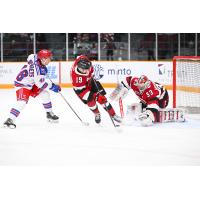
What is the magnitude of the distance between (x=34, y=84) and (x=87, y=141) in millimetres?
479

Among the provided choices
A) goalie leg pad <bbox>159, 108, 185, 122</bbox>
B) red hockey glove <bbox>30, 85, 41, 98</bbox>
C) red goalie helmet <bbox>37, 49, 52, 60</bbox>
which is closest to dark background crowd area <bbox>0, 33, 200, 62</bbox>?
red goalie helmet <bbox>37, 49, 52, 60</bbox>

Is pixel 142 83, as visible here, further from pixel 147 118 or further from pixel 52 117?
pixel 52 117

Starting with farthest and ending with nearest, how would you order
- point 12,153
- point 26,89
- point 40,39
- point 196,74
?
point 196,74
point 26,89
point 40,39
point 12,153

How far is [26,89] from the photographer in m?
3.22

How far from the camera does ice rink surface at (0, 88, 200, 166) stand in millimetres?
2670

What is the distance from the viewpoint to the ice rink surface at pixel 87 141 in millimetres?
2670

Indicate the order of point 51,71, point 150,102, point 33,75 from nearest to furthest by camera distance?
point 33,75 < point 150,102 < point 51,71

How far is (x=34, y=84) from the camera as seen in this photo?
3.21 meters

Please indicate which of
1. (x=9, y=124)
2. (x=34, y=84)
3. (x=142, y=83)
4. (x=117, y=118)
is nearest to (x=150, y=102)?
(x=142, y=83)

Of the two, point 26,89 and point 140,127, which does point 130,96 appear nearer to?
point 140,127

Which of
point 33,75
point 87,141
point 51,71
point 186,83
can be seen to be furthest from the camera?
point 186,83
